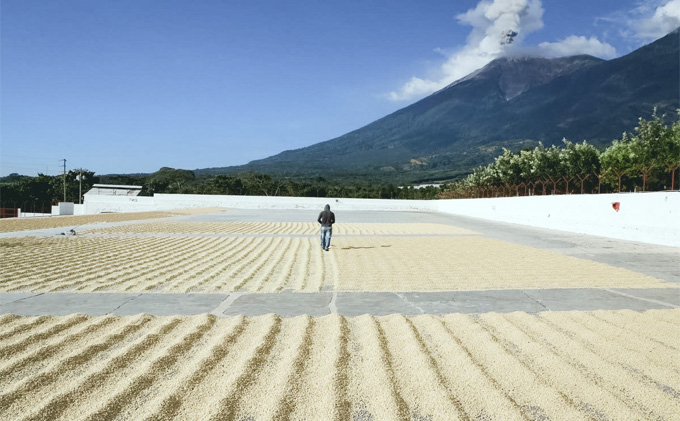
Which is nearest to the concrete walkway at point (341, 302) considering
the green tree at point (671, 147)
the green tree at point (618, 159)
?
the green tree at point (671, 147)

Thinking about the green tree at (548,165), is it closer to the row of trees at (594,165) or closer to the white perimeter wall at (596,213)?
the row of trees at (594,165)

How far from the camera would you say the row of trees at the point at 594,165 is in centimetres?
3203

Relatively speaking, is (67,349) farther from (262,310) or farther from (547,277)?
(547,277)

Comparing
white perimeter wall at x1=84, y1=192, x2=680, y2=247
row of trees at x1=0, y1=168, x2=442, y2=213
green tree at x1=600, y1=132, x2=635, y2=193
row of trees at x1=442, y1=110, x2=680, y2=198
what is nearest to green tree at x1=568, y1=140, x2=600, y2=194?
row of trees at x1=442, y1=110, x2=680, y2=198

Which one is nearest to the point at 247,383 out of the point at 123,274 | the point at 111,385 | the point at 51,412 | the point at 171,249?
the point at 111,385

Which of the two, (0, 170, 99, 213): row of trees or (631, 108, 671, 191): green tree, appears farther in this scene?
(0, 170, 99, 213): row of trees

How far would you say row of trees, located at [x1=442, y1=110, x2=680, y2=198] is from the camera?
1261 inches

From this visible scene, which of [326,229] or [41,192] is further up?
[41,192]

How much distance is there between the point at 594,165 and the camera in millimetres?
41469

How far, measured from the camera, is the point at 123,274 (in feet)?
25.1

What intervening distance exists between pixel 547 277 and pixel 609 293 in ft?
4.39

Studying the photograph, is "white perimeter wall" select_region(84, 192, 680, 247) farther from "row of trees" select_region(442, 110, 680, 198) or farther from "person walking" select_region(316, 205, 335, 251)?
"person walking" select_region(316, 205, 335, 251)

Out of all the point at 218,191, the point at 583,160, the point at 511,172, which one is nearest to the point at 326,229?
the point at 583,160

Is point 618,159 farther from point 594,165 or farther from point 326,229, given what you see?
point 326,229
